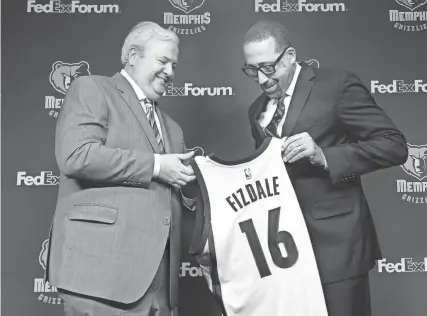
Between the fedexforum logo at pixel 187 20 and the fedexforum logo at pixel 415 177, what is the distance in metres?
1.16

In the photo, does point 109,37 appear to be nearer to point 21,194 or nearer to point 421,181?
point 21,194

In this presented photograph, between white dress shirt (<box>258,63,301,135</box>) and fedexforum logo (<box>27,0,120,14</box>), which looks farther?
fedexforum logo (<box>27,0,120,14</box>)

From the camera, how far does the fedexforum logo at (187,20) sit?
2623mm

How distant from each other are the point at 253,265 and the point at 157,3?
1.57 metres

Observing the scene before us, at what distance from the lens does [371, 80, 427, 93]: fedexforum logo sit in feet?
8.36

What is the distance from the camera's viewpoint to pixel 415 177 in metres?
2.49

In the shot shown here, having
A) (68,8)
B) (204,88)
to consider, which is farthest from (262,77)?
(68,8)

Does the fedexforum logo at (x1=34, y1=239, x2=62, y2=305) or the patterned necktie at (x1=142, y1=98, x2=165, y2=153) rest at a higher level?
the patterned necktie at (x1=142, y1=98, x2=165, y2=153)

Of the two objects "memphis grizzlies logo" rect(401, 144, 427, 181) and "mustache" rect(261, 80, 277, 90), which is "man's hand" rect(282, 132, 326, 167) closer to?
"mustache" rect(261, 80, 277, 90)

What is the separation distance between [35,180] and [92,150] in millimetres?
1062

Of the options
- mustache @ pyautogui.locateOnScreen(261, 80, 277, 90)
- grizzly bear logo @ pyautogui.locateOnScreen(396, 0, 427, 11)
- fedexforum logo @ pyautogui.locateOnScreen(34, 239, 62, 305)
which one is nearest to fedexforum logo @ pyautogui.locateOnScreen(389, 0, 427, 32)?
grizzly bear logo @ pyautogui.locateOnScreen(396, 0, 427, 11)

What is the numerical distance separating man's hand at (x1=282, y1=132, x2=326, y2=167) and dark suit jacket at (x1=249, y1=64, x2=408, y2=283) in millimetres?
31

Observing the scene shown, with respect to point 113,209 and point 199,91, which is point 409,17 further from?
point 113,209

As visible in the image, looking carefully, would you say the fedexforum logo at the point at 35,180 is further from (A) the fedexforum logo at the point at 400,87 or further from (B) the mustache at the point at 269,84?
(A) the fedexforum logo at the point at 400,87
